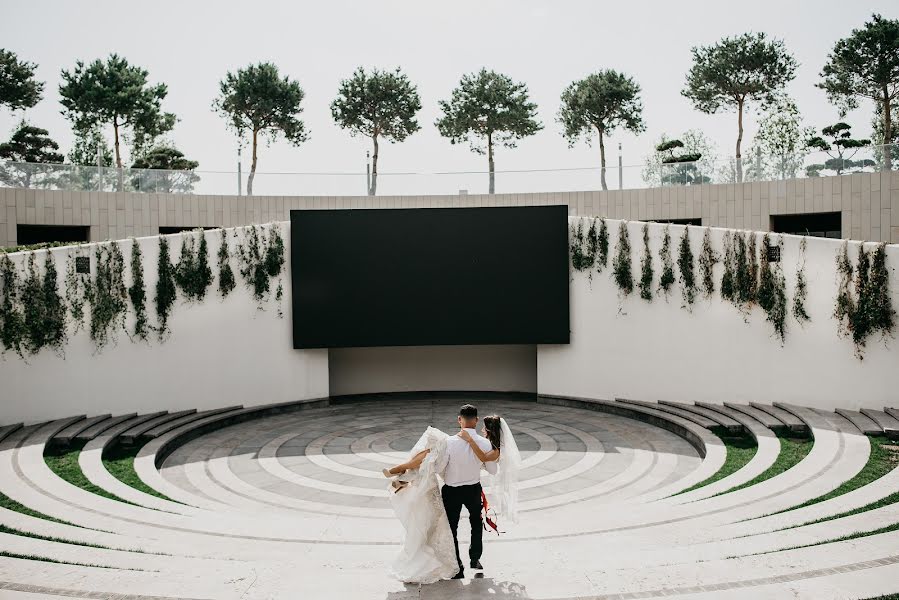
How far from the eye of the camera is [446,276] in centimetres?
1841

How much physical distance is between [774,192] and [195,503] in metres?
19.5

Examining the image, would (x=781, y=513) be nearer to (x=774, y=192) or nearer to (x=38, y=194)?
(x=774, y=192)

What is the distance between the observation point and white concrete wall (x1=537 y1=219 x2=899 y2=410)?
13789mm

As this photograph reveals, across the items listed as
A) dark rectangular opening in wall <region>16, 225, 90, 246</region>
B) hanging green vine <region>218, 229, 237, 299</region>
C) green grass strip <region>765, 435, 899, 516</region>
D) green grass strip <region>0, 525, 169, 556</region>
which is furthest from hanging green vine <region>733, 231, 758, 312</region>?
dark rectangular opening in wall <region>16, 225, 90, 246</region>

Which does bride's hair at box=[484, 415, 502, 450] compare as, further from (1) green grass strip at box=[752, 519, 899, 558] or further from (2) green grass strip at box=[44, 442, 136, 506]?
(2) green grass strip at box=[44, 442, 136, 506]

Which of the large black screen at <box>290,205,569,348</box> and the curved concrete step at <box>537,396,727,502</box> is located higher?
the large black screen at <box>290,205,569,348</box>

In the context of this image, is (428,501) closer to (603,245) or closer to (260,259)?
(260,259)

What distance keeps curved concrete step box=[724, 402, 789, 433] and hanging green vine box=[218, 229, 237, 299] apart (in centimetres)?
1237

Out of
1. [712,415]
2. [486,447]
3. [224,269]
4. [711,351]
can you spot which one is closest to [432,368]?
[224,269]

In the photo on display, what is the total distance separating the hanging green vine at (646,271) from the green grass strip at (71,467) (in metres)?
12.7

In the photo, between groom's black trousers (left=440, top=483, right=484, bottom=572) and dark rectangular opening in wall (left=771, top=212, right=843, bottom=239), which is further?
dark rectangular opening in wall (left=771, top=212, right=843, bottom=239)

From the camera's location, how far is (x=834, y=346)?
14.0 metres

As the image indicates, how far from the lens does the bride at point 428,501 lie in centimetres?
584

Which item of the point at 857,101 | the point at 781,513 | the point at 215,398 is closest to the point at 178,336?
the point at 215,398
